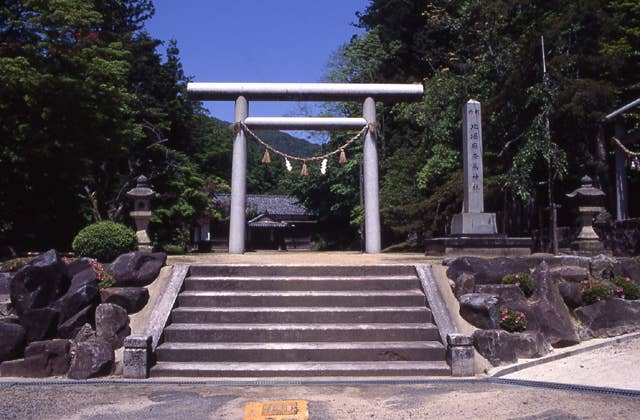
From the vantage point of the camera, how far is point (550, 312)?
830 centimetres

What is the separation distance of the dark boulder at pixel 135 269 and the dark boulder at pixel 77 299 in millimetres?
414

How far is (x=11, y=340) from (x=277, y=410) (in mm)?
4275

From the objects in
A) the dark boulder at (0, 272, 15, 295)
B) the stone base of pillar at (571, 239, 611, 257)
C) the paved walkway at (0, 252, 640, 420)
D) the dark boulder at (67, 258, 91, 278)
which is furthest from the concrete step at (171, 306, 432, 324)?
the stone base of pillar at (571, 239, 611, 257)

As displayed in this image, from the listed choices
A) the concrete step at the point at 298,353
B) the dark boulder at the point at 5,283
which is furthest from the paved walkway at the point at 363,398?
the dark boulder at the point at 5,283

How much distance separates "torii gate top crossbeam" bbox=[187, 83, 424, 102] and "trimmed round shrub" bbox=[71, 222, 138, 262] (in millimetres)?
4325

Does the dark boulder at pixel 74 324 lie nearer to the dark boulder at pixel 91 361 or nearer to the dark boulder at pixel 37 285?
the dark boulder at pixel 37 285

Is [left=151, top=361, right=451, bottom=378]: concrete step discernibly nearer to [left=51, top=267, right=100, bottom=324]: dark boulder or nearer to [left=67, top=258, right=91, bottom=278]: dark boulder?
[left=51, top=267, right=100, bottom=324]: dark boulder

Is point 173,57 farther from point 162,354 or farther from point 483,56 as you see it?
point 162,354

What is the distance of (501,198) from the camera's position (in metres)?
20.6

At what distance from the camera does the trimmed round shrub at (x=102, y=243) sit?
1001cm

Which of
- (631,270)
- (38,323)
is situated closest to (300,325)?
(38,323)

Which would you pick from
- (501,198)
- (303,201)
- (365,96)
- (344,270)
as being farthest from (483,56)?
(303,201)

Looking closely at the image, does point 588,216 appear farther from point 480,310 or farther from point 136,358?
point 136,358

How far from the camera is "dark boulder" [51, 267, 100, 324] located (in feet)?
26.8
